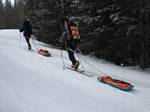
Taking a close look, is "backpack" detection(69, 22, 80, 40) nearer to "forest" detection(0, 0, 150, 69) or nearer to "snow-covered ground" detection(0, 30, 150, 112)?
"snow-covered ground" detection(0, 30, 150, 112)

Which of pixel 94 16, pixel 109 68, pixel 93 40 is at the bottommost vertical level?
pixel 109 68

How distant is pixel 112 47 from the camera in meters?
19.2

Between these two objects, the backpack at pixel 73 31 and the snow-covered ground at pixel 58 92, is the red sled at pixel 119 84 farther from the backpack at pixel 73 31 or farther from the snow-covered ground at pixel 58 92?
the backpack at pixel 73 31

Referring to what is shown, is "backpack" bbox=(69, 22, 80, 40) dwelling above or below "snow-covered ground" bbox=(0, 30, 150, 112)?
above

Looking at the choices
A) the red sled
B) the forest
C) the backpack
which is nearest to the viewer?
the red sled

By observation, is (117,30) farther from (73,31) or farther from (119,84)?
(119,84)

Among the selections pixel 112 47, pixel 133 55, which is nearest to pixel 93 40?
pixel 112 47

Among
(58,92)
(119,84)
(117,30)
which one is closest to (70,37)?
(119,84)

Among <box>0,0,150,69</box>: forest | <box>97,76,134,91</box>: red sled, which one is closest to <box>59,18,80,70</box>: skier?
<box>97,76,134,91</box>: red sled

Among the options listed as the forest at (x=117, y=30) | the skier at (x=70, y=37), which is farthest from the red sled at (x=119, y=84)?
the forest at (x=117, y=30)

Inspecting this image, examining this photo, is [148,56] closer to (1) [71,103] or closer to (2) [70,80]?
(2) [70,80]

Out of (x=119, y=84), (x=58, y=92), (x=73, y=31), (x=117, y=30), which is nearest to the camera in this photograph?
(x=58, y=92)

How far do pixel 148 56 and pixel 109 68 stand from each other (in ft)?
10.9

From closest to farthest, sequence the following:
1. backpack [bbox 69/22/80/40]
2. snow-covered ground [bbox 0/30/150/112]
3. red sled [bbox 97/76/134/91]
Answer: snow-covered ground [bbox 0/30/150/112] → red sled [bbox 97/76/134/91] → backpack [bbox 69/22/80/40]
